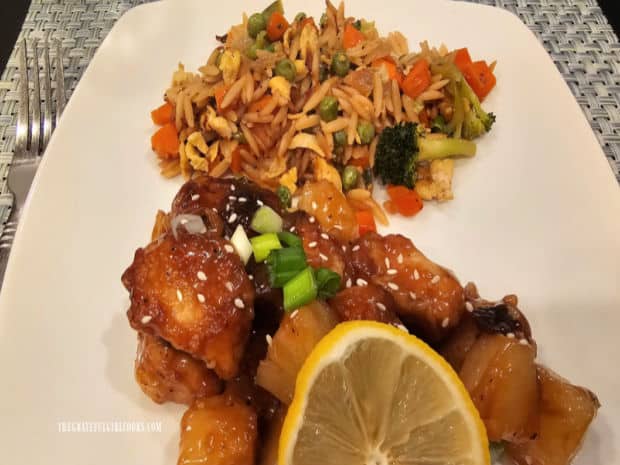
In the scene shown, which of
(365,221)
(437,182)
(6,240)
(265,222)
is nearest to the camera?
(265,222)

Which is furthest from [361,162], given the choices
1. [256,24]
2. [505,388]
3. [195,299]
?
[505,388]

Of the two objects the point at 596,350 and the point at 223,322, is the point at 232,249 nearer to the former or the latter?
the point at 223,322

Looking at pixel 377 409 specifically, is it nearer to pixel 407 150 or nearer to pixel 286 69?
pixel 407 150

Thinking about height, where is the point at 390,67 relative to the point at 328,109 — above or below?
above

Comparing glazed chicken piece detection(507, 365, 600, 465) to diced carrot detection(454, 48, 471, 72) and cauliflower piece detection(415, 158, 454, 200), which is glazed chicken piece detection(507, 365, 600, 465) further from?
diced carrot detection(454, 48, 471, 72)

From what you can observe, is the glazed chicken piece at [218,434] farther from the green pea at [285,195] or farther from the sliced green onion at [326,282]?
the green pea at [285,195]

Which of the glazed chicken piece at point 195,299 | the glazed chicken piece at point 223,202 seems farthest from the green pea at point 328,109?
the glazed chicken piece at point 195,299

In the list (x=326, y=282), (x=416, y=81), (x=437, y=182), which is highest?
(x=416, y=81)

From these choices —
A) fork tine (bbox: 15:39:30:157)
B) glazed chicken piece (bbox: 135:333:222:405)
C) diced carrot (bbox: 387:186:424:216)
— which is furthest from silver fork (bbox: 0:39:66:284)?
diced carrot (bbox: 387:186:424:216)
